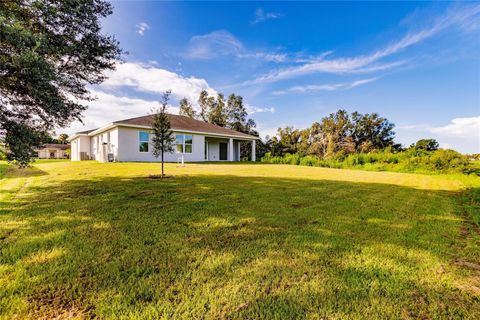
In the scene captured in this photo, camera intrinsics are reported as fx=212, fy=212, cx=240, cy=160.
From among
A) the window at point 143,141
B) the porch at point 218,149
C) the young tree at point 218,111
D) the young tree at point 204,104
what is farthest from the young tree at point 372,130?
the window at point 143,141

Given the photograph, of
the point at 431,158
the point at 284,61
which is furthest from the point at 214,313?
the point at 284,61

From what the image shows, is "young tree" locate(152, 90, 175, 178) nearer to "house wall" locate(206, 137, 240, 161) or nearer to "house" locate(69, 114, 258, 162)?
"house" locate(69, 114, 258, 162)

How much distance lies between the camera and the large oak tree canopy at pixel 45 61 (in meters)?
4.09

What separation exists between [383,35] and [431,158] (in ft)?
30.8

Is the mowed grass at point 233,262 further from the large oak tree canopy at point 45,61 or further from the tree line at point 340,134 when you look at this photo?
the tree line at point 340,134

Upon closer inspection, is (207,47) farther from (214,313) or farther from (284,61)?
(214,313)

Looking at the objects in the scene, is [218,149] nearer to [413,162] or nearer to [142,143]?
[142,143]

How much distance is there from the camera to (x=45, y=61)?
4.12 metres

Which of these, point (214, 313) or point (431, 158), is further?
point (431, 158)

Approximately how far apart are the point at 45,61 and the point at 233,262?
5.13 meters

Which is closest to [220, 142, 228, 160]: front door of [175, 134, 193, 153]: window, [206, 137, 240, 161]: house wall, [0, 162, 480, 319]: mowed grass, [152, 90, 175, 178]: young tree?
[206, 137, 240, 161]: house wall

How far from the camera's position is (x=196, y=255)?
7.71 ft

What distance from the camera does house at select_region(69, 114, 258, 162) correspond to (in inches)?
640

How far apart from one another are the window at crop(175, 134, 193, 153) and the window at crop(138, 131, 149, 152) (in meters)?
2.59
